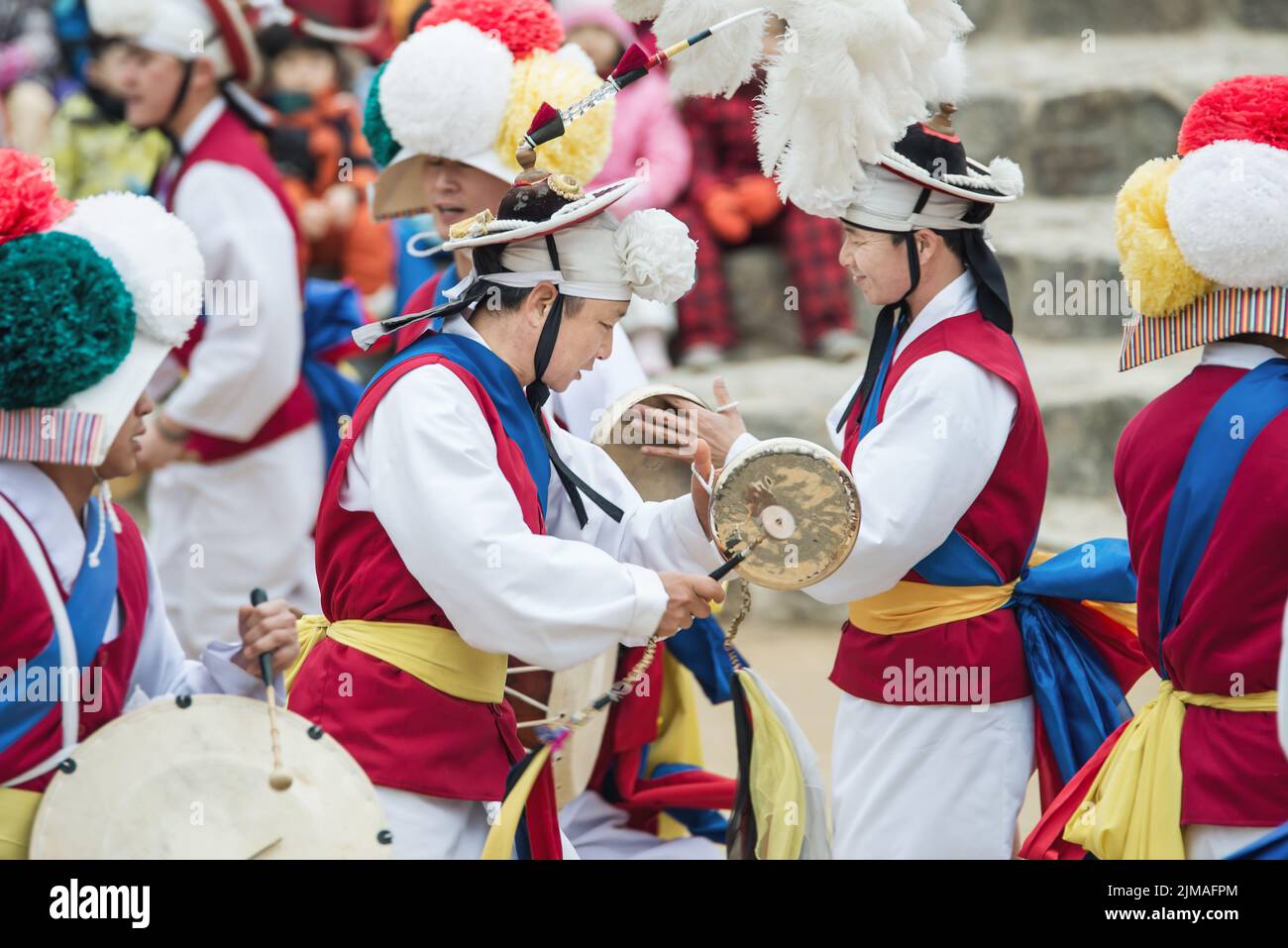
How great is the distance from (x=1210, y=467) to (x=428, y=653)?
1.47 metres

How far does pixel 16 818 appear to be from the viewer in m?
2.75

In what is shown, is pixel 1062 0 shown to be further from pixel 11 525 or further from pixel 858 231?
pixel 11 525

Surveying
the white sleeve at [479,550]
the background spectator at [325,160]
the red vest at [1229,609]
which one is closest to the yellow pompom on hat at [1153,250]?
the red vest at [1229,609]

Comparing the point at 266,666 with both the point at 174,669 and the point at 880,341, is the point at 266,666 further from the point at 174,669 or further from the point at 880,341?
the point at 880,341

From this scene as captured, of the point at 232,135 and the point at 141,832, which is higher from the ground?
the point at 232,135

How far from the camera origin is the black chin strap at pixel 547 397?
124 inches

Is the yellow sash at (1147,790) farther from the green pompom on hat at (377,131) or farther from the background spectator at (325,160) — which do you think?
the background spectator at (325,160)

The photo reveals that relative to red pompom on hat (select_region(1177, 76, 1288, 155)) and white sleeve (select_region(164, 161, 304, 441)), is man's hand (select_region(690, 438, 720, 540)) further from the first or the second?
white sleeve (select_region(164, 161, 304, 441))

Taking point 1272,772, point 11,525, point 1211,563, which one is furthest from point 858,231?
point 11,525

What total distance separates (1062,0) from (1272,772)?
25.5ft

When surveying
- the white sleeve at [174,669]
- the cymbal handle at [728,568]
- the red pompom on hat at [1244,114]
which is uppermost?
the red pompom on hat at [1244,114]

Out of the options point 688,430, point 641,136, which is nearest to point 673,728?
point 688,430

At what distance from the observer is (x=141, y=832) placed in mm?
2654

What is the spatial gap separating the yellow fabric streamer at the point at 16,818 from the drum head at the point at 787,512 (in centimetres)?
130
